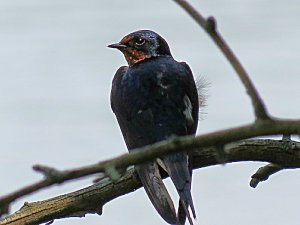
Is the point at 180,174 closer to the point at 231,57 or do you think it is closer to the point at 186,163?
the point at 186,163

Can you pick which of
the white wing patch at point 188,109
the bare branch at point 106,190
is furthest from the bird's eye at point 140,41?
the bare branch at point 106,190

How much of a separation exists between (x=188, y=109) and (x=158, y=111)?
0.15m

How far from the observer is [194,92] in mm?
4145

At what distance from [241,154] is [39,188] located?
201 centimetres

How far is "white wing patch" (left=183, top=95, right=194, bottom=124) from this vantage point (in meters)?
3.92

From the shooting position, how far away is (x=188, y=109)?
157 inches

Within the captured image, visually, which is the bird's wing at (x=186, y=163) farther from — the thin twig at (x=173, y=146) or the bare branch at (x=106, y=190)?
the thin twig at (x=173, y=146)

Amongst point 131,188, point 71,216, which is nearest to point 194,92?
point 131,188

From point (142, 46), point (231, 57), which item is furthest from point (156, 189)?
point (231, 57)

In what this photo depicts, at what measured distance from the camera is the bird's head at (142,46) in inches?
177

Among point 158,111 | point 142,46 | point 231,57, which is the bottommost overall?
point 231,57

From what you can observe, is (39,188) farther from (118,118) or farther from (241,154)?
(118,118)

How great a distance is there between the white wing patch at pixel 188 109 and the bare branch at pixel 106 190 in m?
0.42

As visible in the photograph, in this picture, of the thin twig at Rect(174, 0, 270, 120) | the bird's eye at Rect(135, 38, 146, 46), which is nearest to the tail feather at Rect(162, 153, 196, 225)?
the bird's eye at Rect(135, 38, 146, 46)
